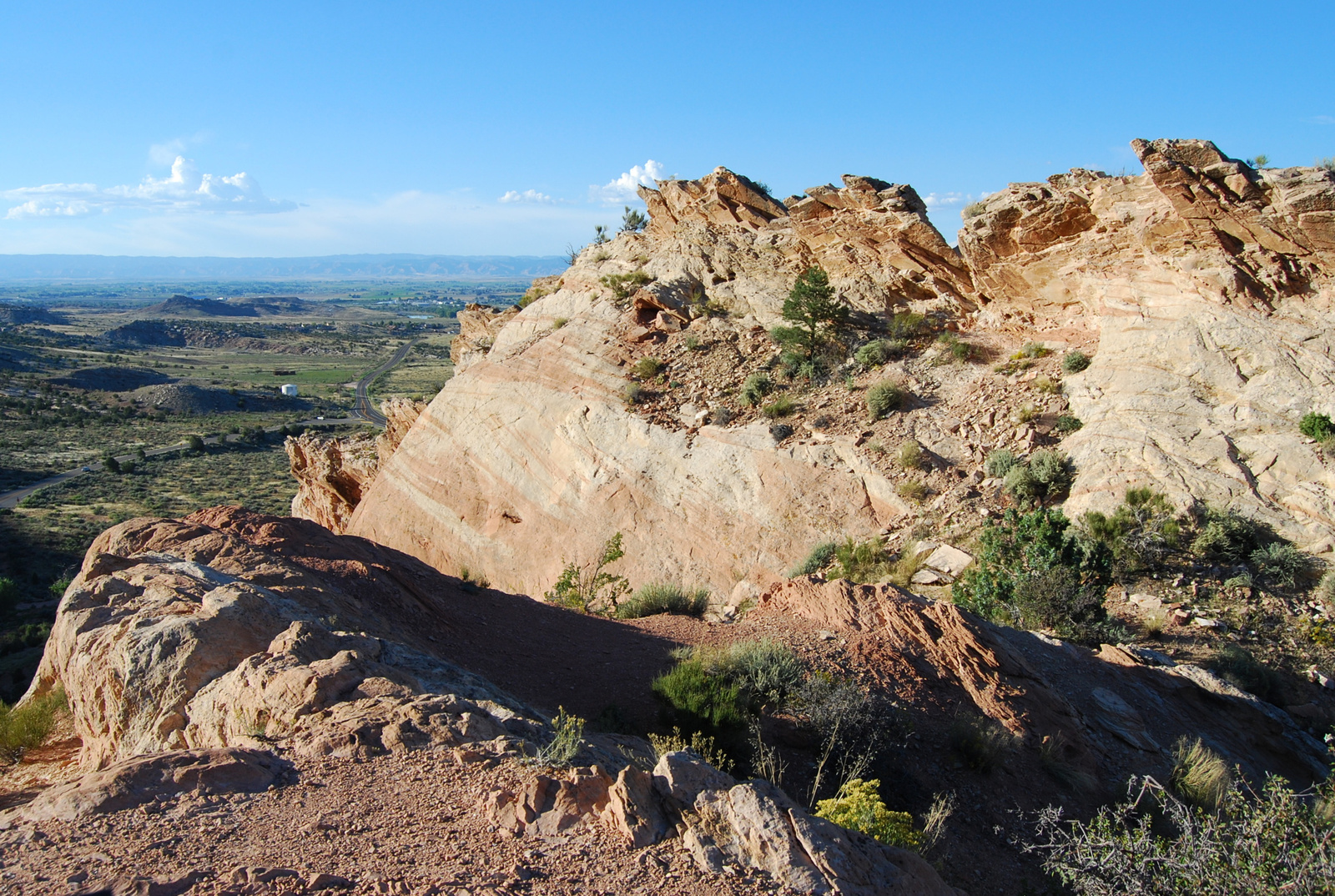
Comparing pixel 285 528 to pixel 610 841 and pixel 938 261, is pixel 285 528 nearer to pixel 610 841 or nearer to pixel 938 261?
pixel 610 841

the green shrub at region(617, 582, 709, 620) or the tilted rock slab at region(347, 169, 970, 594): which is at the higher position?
the tilted rock slab at region(347, 169, 970, 594)

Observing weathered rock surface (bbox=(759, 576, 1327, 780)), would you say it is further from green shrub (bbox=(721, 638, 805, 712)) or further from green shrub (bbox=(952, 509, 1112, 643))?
green shrub (bbox=(721, 638, 805, 712))

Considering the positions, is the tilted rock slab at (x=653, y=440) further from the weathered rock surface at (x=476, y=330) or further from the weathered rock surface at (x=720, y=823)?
the weathered rock surface at (x=720, y=823)

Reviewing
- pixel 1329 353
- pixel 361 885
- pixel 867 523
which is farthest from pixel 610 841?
pixel 1329 353

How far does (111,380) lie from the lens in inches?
3169

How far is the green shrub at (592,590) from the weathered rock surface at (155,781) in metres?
7.31

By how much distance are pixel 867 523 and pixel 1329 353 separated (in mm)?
8630

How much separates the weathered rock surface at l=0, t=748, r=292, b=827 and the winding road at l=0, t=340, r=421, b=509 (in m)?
45.0

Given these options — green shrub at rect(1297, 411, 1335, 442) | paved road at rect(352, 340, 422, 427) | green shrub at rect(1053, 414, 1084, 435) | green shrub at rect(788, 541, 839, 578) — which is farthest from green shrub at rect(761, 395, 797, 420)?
paved road at rect(352, 340, 422, 427)

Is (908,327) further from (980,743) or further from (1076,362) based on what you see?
(980,743)

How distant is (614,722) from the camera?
7.36 m

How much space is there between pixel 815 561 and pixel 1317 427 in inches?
342

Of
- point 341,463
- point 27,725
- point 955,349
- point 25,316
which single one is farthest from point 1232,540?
point 25,316

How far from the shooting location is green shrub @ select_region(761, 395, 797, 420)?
1790cm
